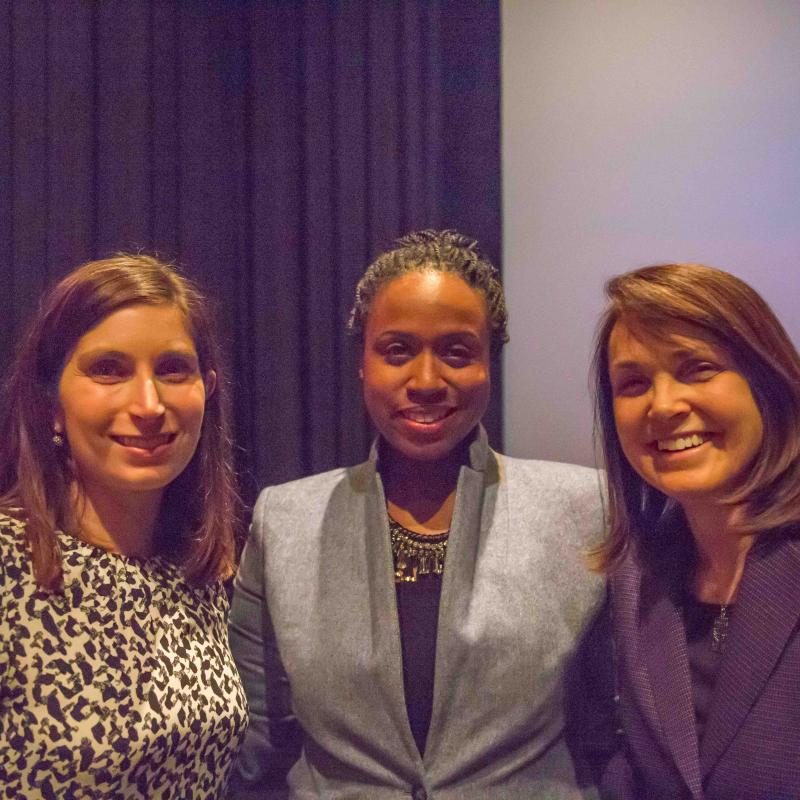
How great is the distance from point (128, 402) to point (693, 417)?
35.2 inches

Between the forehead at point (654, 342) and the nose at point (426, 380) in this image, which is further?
the nose at point (426, 380)

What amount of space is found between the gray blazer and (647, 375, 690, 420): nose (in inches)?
14.8

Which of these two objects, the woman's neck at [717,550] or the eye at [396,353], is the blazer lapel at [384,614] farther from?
the woman's neck at [717,550]

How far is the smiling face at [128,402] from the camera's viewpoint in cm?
140

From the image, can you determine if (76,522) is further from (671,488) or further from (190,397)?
(671,488)

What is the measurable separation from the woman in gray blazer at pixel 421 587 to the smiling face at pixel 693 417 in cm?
33

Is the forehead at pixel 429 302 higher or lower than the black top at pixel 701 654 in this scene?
higher

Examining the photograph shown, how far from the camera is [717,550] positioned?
143 centimetres

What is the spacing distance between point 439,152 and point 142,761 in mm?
1544


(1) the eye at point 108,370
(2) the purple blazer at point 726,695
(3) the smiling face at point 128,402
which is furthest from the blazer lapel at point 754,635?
(1) the eye at point 108,370

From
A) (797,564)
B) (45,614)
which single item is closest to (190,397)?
(45,614)

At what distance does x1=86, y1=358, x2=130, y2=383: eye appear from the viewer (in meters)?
1.41

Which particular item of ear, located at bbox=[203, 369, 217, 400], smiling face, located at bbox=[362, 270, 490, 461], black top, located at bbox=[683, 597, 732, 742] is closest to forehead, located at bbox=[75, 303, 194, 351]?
ear, located at bbox=[203, 369, 217, 400]

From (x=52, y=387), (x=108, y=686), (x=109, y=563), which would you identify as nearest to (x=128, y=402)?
(x=52, y=387)
